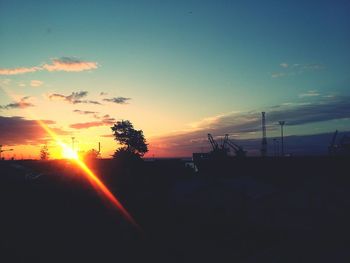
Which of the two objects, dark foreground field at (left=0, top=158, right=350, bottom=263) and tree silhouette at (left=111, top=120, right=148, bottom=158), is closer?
dark foreground field at (left=0, top=158, right=350, bottom=263)

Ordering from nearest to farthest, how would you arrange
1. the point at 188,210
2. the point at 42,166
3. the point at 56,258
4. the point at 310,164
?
the point at 56,258, the point at 188,210, the point at 310,164, the point at 42,166

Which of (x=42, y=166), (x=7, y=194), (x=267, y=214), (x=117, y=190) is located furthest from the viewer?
(x=42, y=166)

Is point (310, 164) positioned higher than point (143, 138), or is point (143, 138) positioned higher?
point (143, 138)

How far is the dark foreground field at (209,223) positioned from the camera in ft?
58.9

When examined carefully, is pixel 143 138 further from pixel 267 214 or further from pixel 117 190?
pixel 267 214

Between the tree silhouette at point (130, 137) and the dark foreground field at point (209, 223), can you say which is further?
the tree silhouette at point (130, 137)

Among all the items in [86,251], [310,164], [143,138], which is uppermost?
[143,138]

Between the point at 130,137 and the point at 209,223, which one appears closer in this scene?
the point at 209,223

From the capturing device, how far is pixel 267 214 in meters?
21.6

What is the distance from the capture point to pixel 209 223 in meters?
24.3

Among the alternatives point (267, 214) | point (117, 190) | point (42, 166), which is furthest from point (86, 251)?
point (42, 166)

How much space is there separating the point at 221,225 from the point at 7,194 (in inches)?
970

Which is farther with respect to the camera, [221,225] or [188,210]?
[188,210]

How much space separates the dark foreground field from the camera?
1794cm
